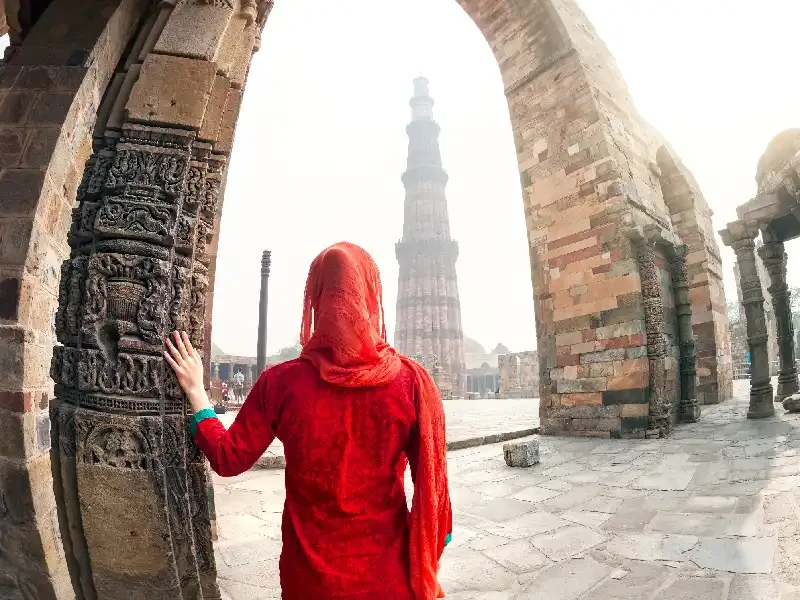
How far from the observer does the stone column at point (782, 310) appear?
7.12 metres

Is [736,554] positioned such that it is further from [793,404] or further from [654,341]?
[793,404]

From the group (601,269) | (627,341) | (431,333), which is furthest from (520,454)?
(431,333)

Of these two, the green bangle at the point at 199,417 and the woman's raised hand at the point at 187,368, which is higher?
the woman's raised hand at the point at 187,368

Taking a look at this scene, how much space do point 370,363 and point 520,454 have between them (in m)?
3.87

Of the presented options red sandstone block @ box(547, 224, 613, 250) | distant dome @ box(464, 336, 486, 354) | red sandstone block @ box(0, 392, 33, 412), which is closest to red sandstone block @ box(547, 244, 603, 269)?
red sandstone block @ box(547, 224, 613, 250)

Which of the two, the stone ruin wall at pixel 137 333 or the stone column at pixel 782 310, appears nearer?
the stone ruin wall at pixel 137 333

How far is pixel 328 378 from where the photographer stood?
3.71 feet

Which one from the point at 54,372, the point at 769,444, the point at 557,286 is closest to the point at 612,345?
the point at 557,286

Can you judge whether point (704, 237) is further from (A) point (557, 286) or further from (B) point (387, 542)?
(B) point (387, 542)

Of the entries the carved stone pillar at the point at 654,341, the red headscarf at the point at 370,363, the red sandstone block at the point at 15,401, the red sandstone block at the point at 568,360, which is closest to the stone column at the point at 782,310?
the carved stone pillar at the point at 654,341

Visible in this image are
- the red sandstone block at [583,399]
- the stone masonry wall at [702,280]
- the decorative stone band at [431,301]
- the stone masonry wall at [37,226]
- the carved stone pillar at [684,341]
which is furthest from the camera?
the decorative stone band at [431,301]

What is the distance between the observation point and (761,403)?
604cm

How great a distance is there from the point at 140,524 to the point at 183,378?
1.58 ft

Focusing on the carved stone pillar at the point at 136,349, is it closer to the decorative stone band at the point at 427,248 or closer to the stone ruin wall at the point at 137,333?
the stone ruin wall at the point at 137,333
